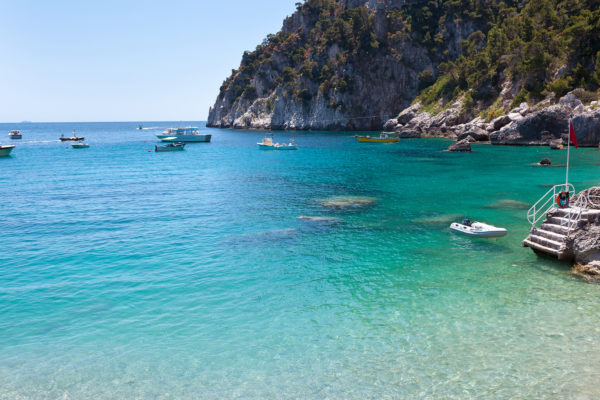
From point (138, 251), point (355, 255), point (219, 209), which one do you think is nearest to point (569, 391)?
point (355, 255)

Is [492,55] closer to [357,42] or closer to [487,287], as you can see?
[357,42]

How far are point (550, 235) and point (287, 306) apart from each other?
12.4m

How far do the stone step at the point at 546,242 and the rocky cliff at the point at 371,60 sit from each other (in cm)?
13033

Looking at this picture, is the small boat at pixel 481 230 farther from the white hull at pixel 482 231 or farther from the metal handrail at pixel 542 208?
the metal handrail at pixel 542 208

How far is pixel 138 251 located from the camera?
22094 mm

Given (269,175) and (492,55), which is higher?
(492,55)

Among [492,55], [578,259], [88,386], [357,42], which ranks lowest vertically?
[88,386]

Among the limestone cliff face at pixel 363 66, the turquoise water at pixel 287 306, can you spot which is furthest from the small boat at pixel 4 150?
the limestone cliff face at pixel 363 66

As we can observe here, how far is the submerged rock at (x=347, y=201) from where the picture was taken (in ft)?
107

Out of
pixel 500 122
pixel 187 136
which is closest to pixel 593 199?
pixel 500 122

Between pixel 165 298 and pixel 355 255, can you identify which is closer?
pixel 165 298

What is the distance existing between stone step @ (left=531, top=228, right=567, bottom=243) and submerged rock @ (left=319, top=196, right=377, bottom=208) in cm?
1448

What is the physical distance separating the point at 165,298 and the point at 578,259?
17.0m

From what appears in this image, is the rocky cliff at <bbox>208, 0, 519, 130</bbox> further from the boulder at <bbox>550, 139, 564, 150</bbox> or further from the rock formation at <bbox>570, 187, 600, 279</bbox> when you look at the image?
the rock formation at <bbox>570, 187, 600, 279</bbox>
